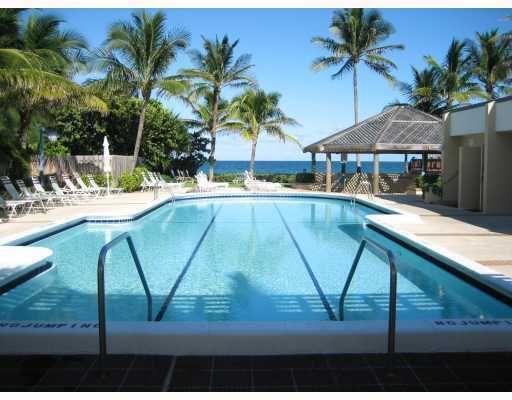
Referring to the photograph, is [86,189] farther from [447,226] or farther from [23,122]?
[447,226]

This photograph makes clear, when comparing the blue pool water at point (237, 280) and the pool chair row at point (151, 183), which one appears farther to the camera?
the pool chair row at point (151, 183)

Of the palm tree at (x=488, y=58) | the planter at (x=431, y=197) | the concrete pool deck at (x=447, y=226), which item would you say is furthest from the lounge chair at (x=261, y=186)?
the palm tree at (x=488, y=58)

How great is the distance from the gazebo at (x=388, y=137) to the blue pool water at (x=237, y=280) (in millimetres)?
8281

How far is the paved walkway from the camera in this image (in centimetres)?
780

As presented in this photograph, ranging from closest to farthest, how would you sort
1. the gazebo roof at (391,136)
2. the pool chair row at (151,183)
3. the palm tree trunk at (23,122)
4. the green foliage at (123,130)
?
the palm tree trunk at (23,122) < the gazebo roof at (391,136) < the pool chair row at (151,183) < the green foliage at (123,130)

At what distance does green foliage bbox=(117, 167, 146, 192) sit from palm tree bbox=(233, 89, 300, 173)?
7849 millimetres

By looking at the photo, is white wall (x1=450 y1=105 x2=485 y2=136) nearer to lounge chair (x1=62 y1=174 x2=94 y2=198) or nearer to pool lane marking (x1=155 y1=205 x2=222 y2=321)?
pool lane marking (x1=155 y1=205 x2=222 y2=321)

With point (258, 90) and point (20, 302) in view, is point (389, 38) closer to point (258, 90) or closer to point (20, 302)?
point (258, 90)

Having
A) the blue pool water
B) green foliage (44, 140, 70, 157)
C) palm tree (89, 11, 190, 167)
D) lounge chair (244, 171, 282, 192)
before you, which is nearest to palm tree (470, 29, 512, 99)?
lounge chair (244, 171, 282, 192)

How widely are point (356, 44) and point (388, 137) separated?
32.8ft

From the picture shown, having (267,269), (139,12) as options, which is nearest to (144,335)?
(267,269)

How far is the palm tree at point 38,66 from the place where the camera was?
43.8 ft

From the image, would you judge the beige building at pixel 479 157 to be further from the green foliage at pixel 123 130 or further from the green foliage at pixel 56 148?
the green foliage at pixel 56 148

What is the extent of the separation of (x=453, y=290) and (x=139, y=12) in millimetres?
21220
